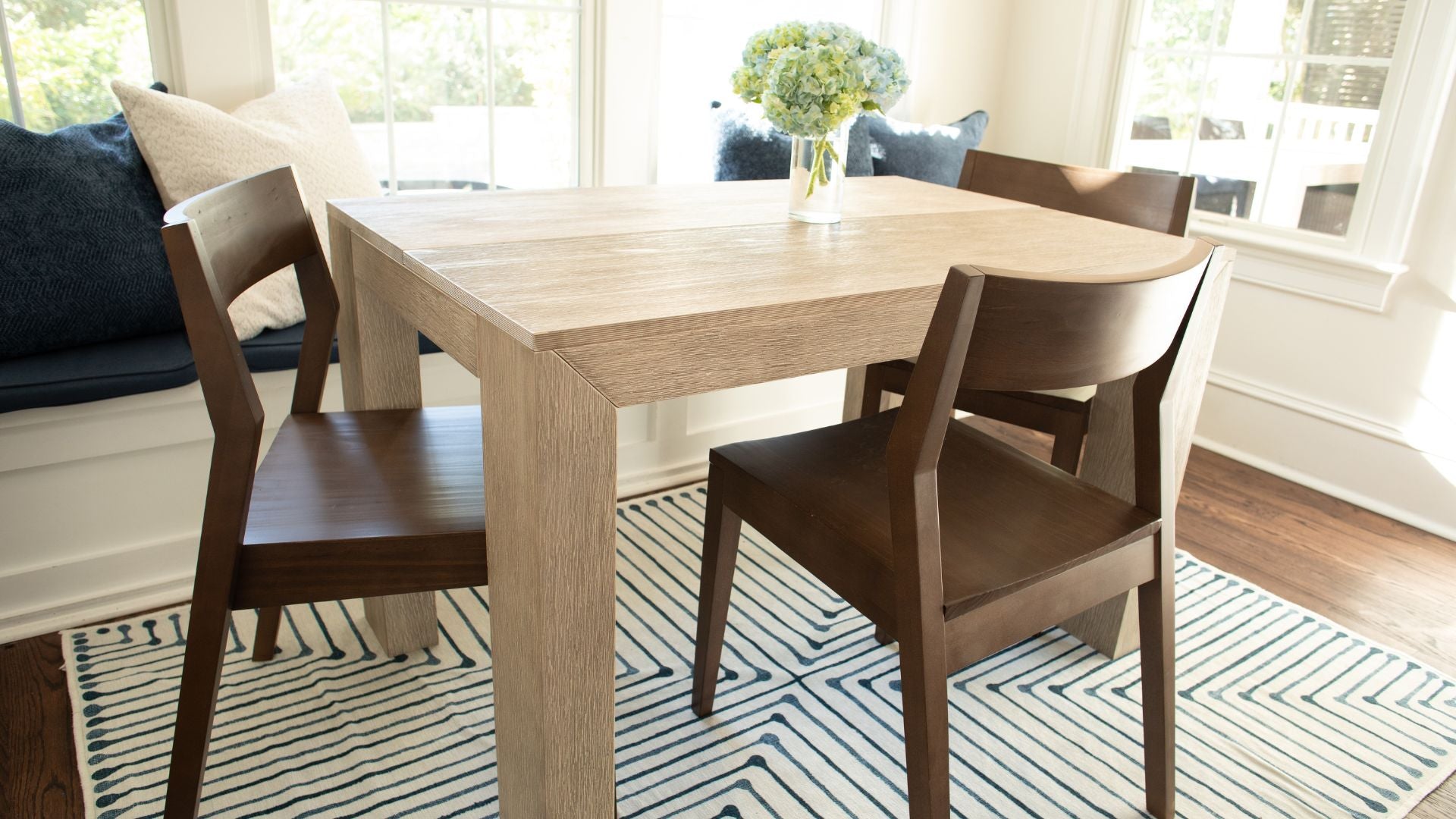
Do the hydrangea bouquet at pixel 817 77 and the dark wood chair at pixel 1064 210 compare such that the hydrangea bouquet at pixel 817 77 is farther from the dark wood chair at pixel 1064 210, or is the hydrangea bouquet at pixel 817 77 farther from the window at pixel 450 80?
the window at pixel 450 80

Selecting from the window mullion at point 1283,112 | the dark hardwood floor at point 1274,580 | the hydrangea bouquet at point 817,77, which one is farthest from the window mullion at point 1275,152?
the hydrangea bouquet at point 817,77

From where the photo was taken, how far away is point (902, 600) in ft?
3.69

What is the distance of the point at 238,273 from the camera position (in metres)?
1.30

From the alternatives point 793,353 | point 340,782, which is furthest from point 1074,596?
point 340,782

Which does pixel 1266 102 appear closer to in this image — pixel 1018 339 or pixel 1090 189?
pixel 1090 189

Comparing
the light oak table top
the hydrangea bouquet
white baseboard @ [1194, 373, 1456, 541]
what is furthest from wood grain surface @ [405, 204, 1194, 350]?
white baseboard @ [1194, 373, 1456, 541]

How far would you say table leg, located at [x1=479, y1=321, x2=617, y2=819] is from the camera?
39.0 inches

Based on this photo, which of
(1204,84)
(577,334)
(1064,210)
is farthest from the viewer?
(1204,84)

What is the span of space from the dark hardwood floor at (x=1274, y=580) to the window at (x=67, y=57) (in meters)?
1.06

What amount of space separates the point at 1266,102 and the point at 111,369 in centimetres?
298

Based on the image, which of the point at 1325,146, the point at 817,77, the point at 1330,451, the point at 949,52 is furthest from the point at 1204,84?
the point at 817,77

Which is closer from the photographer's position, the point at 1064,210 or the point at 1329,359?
the point at 1064,210

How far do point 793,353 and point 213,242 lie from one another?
2.39 feet

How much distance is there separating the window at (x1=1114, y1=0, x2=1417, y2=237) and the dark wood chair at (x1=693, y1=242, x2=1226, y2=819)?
1.53 metres
